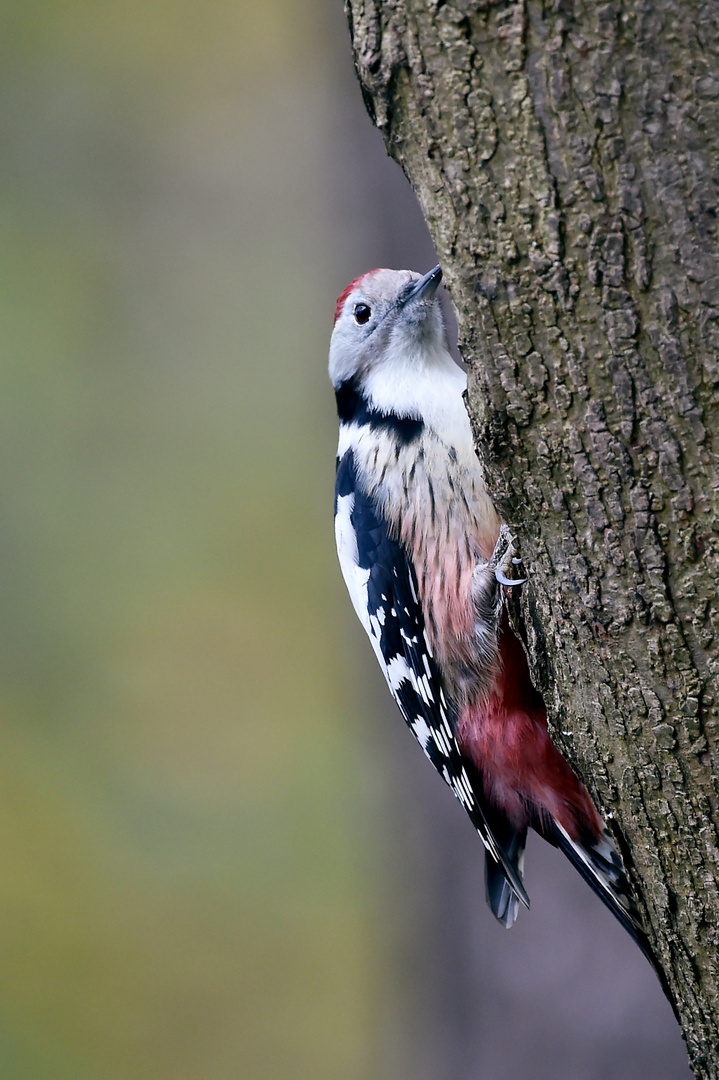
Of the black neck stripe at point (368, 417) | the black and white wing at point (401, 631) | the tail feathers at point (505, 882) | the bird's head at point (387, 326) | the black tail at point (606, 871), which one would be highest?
the bird's head at point (387, 326)

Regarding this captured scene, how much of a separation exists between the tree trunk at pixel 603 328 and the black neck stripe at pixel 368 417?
799 mm

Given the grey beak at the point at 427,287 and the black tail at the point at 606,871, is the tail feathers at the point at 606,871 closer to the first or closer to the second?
the black tail at the point at 606,871

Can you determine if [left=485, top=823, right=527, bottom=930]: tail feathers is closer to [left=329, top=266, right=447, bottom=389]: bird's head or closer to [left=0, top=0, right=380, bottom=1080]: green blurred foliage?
[left=329, top=266, right=447, bottom=389]: bird's head

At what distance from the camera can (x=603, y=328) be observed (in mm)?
1083

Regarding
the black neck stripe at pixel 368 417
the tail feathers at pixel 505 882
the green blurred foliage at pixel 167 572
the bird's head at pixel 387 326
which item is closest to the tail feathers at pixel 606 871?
the tail feathers at pixel 505 882

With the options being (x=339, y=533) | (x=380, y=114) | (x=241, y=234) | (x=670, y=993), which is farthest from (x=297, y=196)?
(x=670, y=993)

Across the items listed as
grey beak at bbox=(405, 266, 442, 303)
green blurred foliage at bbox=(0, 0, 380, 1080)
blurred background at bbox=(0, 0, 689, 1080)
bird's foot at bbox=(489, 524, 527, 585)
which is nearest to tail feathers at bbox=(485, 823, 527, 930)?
bird's foot at bbox=(489, 524, 527, 585)

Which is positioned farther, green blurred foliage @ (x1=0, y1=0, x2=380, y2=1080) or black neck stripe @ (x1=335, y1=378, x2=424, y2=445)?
green blurred foliage @ (x1=0, y1=0, x2=380, y2=1080)

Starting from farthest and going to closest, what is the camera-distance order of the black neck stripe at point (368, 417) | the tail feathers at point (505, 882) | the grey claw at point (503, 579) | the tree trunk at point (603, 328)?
the tail feathers at point (505, 882) → the black neck stripe at point (368, 417) → the grey claw at point (503, 579) → the tree trunk at point (603, 328)

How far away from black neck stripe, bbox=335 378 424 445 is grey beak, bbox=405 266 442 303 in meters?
0.28

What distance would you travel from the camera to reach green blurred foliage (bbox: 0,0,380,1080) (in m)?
5.13

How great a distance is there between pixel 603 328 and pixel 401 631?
120 cm

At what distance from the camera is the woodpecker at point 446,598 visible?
1992mm

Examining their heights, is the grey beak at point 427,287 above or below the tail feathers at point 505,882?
above
